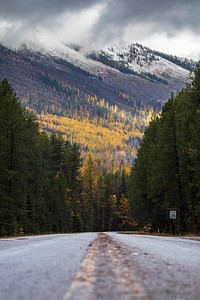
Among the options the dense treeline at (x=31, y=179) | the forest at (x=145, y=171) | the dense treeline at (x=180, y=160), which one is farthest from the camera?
the dense treeline at (x=31, y=179)

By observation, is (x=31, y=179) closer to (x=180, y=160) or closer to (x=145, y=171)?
(x=145, y=171)

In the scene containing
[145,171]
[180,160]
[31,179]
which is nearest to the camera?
[180,160]

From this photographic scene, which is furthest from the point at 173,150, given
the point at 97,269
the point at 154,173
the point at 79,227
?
the point at 79,227

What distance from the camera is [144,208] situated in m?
42.3

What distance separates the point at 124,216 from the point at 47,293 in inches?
3959

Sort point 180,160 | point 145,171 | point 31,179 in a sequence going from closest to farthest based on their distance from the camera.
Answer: point 180,160 → point 31,179 → point 145,171

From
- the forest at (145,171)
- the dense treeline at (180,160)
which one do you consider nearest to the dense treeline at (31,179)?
the forest at (145,171)

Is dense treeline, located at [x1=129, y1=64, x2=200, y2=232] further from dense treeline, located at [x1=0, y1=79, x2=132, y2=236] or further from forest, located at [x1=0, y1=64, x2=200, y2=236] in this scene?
dense treeline, located at [x1=0, y1=79, x2=132, y2=236]

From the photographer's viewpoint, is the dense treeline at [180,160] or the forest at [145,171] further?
the forest at [145,171]

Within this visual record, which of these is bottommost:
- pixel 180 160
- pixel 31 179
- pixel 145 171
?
pixel 31 179

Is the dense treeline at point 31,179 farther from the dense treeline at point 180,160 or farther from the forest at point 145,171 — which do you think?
the dense treeline at point 180,160

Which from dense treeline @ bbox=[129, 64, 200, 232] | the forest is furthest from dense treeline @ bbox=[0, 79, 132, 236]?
dense treeline @ bbox=[129, 64, 200, 232]

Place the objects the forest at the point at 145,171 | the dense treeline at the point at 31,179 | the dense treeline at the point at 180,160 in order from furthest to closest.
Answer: the dense treeline at the point at 31,179 < the forest at the point at 145,171 < the dense treeline at the point at 180,160

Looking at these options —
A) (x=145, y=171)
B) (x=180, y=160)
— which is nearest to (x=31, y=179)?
(x=145, y=171)
